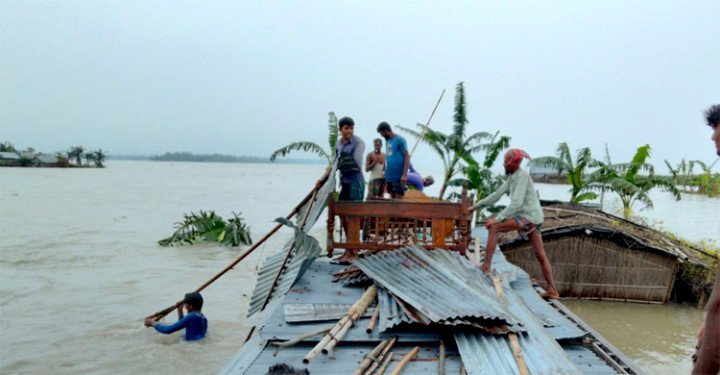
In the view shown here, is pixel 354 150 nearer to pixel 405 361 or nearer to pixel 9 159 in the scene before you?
pixel 405 361

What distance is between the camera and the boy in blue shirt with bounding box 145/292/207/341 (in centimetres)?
621

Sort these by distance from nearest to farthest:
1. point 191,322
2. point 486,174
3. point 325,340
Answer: point 325,340 → point 191,322 → point 486,174

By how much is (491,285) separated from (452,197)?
8.59 metres

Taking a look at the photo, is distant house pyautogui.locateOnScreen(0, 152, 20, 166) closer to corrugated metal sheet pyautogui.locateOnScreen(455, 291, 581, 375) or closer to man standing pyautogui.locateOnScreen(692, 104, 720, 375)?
corrugated metal sheet pyautogui.locateOnScreen(455, 291, 581, 375)

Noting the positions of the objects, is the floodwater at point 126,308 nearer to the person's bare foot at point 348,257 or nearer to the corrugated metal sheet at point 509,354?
the person's bare foot at point 348,257

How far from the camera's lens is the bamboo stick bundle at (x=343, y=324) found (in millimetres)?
3259

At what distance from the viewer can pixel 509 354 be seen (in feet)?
10.6

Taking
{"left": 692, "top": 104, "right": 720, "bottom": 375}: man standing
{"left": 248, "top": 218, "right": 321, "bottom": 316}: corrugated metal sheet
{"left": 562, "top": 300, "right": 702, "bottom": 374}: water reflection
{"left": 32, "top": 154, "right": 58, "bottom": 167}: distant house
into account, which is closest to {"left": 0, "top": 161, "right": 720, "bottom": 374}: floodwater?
{"left": 562, "top": 300, "right": 702, "bottom": 374}: water reflection

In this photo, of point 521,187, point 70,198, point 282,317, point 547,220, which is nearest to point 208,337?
point 282,317

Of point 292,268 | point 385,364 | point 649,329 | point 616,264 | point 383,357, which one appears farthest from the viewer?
point 616,264

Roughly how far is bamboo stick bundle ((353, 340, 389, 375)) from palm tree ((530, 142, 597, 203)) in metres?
10.3

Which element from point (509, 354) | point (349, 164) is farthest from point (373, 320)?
point (349, 164)

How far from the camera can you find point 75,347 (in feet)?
24.4

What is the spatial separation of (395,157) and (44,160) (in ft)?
293
